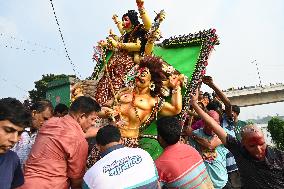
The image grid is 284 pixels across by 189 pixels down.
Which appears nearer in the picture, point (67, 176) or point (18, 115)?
point (18, 115)

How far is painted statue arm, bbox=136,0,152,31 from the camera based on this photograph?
20.3ft

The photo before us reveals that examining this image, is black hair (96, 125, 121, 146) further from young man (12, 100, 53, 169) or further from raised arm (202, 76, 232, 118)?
raised arm (202, 76, 232, 118)

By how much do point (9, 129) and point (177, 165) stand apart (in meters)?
1.43

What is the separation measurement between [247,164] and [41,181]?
6.40ft

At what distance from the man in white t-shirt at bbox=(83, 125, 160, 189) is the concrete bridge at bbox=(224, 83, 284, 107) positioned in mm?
34542

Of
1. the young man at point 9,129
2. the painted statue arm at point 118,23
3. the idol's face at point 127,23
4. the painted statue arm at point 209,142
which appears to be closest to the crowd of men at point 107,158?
the young man at point 9,129

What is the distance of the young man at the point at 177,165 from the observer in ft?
10.8

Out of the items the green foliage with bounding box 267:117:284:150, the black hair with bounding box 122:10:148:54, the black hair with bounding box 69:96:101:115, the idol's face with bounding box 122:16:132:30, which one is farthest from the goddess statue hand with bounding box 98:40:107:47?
the green foliage with bounding box 267:117:284:150

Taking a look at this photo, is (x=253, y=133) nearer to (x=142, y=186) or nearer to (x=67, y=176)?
(x=142, y=186)

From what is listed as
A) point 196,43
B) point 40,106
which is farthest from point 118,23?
point 40,106

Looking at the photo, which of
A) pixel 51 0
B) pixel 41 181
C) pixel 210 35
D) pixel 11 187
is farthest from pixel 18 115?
pixel 51 0

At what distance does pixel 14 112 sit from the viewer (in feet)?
8.90

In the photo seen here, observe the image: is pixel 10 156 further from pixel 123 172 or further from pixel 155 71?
pixel 155 71

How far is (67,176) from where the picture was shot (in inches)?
141
